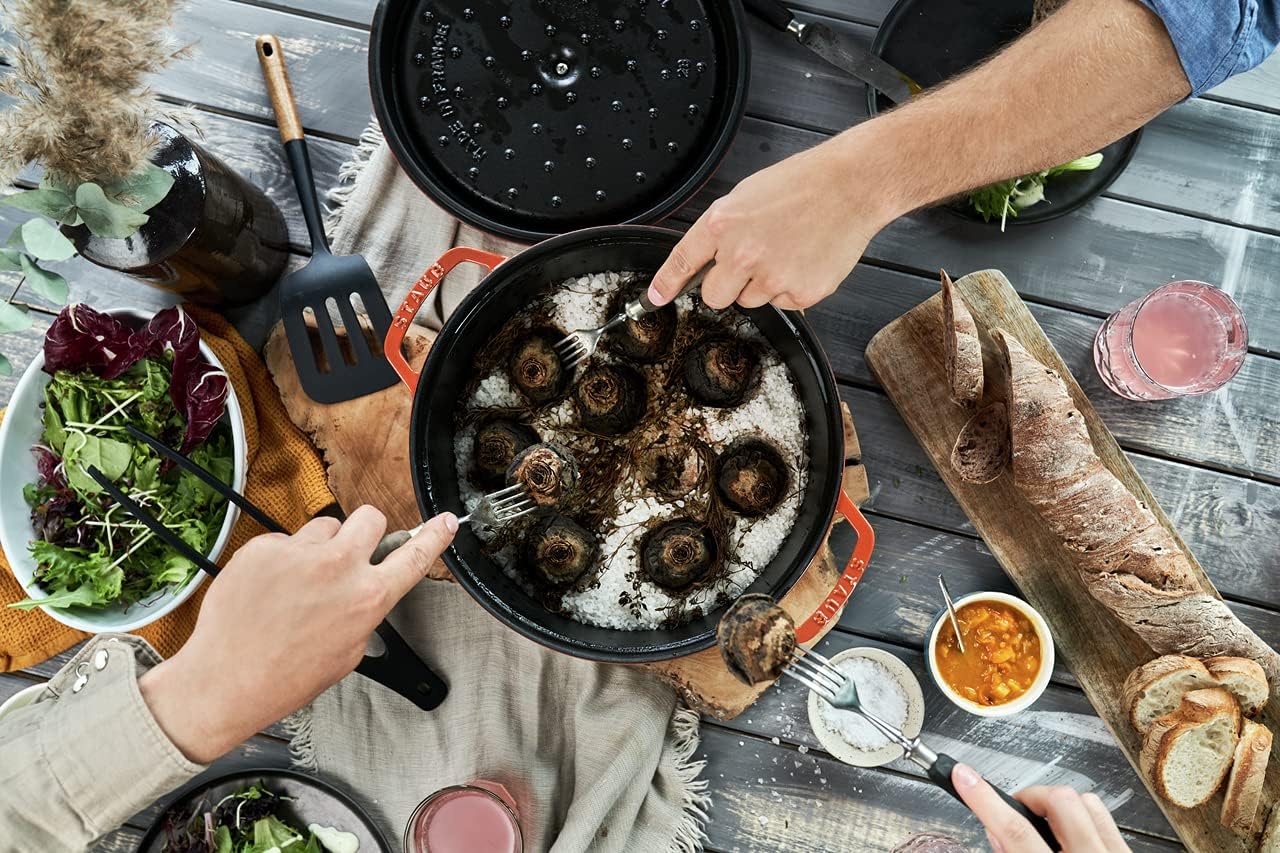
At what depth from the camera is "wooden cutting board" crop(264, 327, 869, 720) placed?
1596 millimetres

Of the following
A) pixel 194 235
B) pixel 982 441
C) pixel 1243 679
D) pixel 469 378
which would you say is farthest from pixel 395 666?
pixel 1243 679

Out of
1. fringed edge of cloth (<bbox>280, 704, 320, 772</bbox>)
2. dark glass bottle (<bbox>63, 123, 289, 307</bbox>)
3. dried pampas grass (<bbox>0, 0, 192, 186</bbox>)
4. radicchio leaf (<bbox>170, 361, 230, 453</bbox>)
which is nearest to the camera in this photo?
dried pampas grass (<bbox>0, 0, 192, 186</bbox>)

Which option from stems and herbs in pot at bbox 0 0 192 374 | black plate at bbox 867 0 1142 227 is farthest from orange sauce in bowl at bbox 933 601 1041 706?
stems and herbs in pot at bbox 0 0 192 374

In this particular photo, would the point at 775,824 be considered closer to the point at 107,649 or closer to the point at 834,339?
the point at 834,339

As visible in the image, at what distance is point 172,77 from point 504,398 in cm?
94

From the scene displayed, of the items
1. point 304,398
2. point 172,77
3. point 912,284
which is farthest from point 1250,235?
point 172,77

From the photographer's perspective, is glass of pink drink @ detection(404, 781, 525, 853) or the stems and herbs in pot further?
glass of pink drink @ detection(404, 781, 525, 853)

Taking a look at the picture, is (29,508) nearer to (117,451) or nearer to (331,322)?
(117,451)

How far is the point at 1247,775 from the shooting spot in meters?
1.55

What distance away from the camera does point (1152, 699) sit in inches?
62.0

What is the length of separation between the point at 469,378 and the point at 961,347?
868 mm

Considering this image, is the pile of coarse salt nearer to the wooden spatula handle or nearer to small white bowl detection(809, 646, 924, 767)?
small white bowl detection(809, 646, 924, 767)

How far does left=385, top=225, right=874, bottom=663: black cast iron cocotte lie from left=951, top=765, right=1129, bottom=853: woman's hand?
0.34m

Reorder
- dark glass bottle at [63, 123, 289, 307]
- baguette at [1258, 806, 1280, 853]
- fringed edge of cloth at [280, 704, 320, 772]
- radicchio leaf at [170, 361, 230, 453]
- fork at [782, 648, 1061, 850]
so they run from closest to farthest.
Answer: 1. fork at [782, 648, 1061, 850]
2. dark glass bottle at [63, 123, 289, 307]
3. radicchio leaf at [170, 361, 230, 453]
4. baguette at [1258, 806, 1280, 853]
5. fringed edge of cloth at [280, 704, 320, 772]
